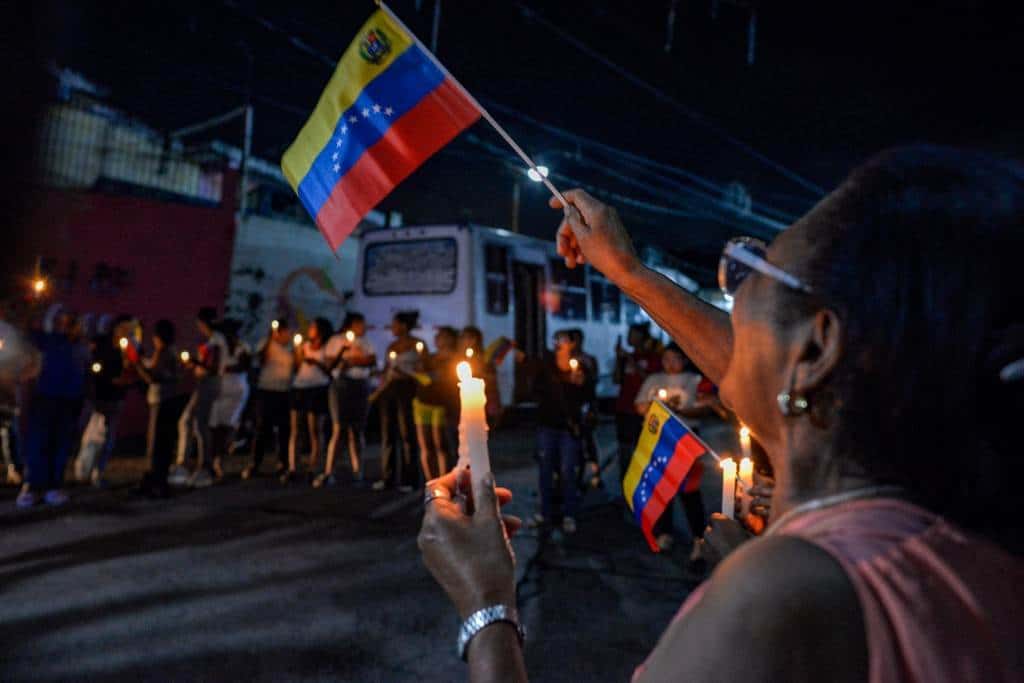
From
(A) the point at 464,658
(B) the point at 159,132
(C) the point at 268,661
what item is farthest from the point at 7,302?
(B) the point at 159,132

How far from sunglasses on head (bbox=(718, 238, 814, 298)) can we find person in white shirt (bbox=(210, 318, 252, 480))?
328 inches

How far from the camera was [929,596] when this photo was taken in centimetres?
81

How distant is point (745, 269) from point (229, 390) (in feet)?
28.0

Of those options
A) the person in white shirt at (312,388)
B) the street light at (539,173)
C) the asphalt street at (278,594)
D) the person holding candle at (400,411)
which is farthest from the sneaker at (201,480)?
the street light at (539,173)

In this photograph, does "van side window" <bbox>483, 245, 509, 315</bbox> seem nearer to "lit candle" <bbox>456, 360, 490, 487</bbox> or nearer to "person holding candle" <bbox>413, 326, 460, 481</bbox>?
"person holding candle" <bbox>413, 326, 460, 481</bbox>

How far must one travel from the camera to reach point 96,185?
1247 centimetres

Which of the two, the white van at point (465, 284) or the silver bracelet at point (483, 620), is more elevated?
the white van at point (465, 284)

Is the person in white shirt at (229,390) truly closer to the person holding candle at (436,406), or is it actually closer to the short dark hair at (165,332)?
the short dark hair at (165,332)

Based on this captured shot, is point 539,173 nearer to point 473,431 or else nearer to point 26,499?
point 473,431

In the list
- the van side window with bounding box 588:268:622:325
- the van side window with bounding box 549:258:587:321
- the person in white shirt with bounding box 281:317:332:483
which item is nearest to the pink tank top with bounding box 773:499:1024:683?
the person in white shirt with bounding box 281:317:332:483

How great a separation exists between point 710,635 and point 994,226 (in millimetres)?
633

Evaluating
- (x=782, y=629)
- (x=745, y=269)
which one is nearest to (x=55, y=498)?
(x=745, y=269)

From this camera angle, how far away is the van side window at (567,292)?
50.2ft

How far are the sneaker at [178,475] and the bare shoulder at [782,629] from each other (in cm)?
875
